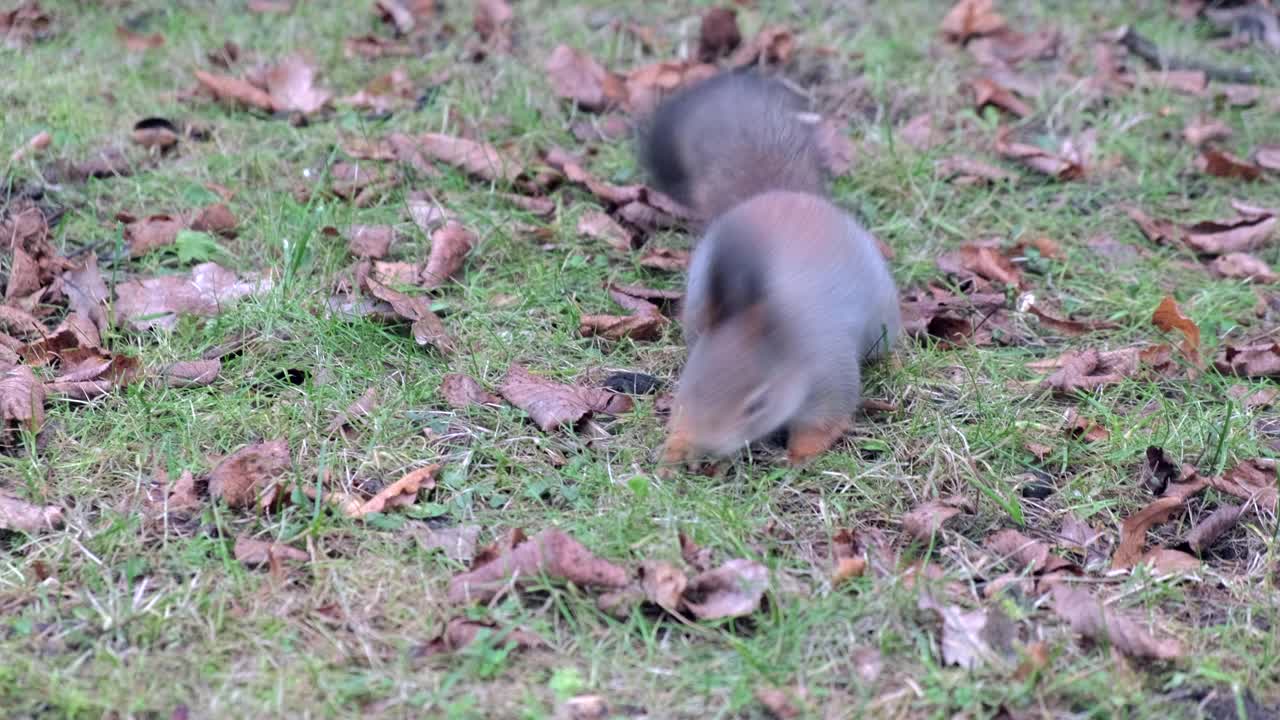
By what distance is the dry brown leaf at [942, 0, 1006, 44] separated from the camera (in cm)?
520

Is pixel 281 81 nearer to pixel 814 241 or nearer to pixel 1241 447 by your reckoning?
pixel 814 241

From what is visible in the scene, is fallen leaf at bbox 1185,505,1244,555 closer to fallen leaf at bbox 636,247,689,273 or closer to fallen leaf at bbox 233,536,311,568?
fallen leaf at bbox 636,247,689,273

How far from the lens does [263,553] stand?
8.11ft

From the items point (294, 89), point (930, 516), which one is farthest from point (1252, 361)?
point (294, 89)

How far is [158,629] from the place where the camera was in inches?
89.8

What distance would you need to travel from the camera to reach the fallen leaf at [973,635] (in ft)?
7.46

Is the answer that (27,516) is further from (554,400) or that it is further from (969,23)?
(969,23)

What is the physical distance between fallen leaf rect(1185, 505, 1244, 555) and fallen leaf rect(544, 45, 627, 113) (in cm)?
258

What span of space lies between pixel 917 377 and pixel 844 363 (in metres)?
0.32

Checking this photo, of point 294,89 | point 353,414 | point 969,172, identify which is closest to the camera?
point 353,414

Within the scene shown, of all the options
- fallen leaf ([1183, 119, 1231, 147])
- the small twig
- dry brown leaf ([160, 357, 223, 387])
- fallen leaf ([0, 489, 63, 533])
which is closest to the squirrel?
dry brown leaf ([160, 357, 223, 387])

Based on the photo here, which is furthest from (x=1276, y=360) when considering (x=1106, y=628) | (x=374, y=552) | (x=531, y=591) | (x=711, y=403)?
(x=374, y=552)

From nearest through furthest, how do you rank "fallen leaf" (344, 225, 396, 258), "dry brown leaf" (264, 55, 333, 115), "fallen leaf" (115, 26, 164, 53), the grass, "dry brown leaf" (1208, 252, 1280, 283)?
the grass
"fallen leaf" (344, 225, 396, 258)
"dry brown leaf" (1208, 252, 1280, 283)
"dry brown leaf" (264, 55, 333, 115)
"fallen leaf" (115, 26, 164, 53)

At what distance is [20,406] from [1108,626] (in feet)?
7.36
